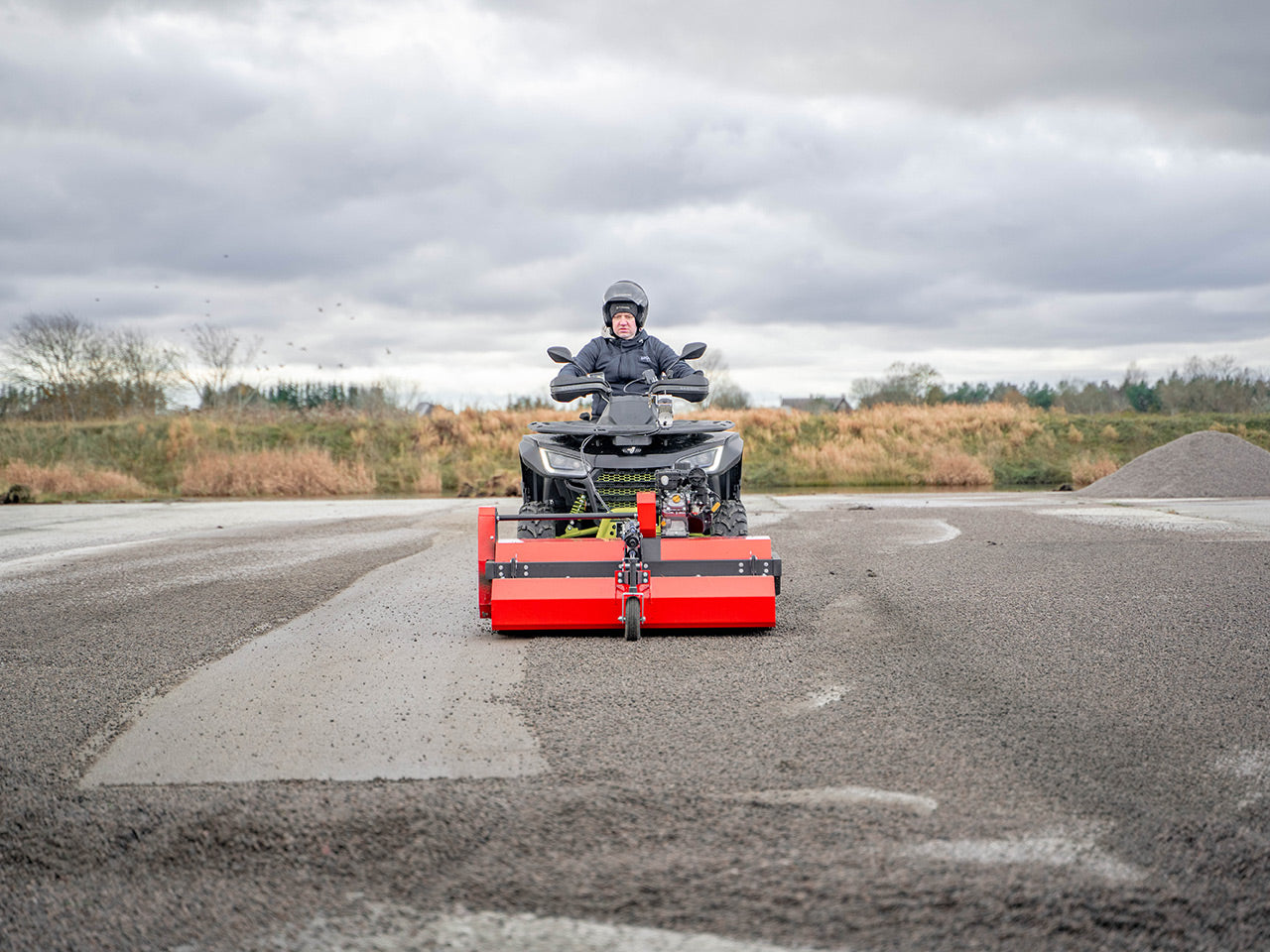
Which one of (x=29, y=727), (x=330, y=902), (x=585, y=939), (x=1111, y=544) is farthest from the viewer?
(x=1111, y=544)

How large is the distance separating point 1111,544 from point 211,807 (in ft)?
34.4

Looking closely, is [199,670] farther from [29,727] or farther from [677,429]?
[677,429]

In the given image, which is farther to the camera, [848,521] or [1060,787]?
[848,521]

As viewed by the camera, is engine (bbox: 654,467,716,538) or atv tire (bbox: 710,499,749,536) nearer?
engine (bbox: 654,467,716,538)

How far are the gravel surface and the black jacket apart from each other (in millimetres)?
2792

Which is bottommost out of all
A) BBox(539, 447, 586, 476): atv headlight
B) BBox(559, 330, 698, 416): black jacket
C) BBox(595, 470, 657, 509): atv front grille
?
BBox(595, 470, 657, 509): atv front grille

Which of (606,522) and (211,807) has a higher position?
(606,522)

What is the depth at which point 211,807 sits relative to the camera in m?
3.48

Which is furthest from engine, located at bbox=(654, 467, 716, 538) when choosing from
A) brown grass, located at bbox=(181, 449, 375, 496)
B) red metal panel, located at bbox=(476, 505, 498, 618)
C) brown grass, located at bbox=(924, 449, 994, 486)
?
brown grass, located at bbox=(924, 449, 994, 486)

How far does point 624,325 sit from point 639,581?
10.4ft

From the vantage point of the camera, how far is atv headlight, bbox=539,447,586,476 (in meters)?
7.43

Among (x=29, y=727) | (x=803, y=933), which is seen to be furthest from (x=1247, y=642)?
(x=29, y=727)

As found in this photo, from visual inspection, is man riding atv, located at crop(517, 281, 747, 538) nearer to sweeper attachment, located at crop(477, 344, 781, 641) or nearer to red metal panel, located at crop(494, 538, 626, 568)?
sweeper attachment, located at crop(477, 344, 781, 641)

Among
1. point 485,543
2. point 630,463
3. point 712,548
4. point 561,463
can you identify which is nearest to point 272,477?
point 561,463
